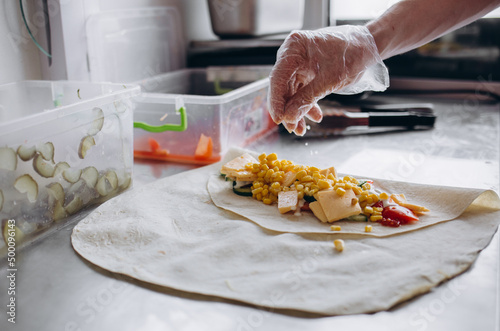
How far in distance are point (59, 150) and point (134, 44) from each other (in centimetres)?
97

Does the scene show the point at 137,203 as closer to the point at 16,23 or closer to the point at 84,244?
the point at 84,244

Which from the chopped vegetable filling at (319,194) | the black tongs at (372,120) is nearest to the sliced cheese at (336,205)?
the chopped vegetable filling at (319,194)

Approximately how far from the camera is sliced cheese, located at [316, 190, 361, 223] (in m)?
1.04

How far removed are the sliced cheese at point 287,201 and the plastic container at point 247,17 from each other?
1.17 meters

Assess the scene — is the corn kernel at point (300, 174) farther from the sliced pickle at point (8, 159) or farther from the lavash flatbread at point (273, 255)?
the sliced pickle at point (8, 159)

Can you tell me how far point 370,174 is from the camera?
1.39m

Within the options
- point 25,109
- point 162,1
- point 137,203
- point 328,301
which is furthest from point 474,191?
point 162,1

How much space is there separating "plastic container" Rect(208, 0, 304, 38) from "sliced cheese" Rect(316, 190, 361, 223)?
1.22 metres

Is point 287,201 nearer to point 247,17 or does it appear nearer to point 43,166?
point 43,166

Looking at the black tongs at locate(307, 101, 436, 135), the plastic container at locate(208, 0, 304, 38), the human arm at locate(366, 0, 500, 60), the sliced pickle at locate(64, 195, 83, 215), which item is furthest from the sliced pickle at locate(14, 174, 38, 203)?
the plastic container at locate(208, 0, 304, 38)

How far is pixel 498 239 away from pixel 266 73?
1.21m

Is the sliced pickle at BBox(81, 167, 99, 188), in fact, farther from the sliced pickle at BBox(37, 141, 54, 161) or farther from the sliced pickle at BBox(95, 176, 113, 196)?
the sliced pickle at BBox(37, 141, 54, 161)

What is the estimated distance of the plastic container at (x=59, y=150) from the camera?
0.91 m

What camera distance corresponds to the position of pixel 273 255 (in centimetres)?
90
